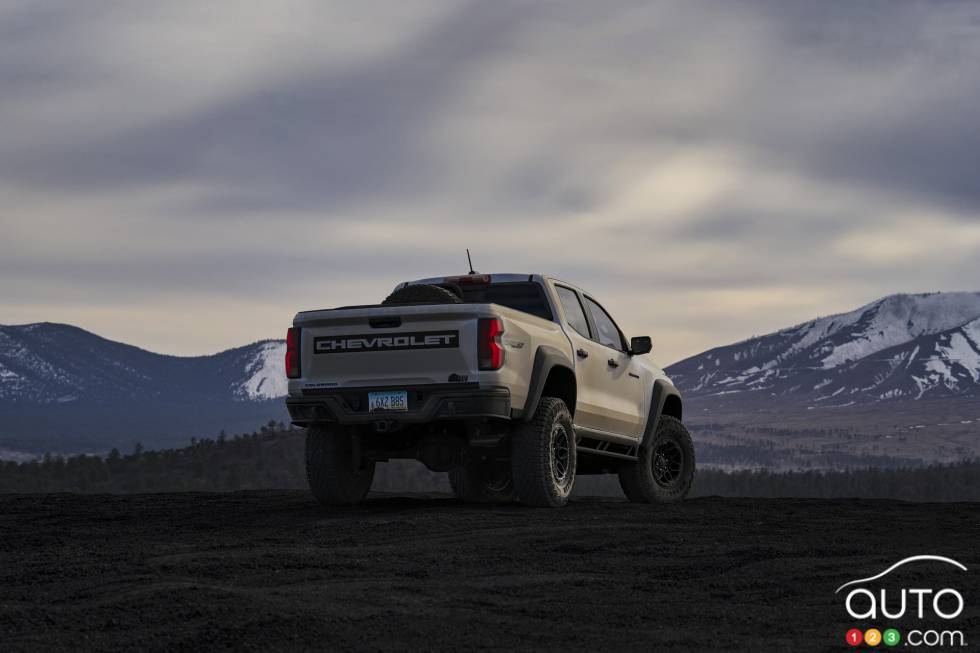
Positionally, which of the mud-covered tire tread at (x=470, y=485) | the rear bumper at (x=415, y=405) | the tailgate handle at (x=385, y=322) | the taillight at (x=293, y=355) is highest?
the tailgate handle at (x=385, y=322)

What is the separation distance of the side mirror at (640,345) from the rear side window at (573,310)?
2.88 feet

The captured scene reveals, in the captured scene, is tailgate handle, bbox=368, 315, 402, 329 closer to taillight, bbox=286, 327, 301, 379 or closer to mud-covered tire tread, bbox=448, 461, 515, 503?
taillight, bbox=286, 327, 301, 379

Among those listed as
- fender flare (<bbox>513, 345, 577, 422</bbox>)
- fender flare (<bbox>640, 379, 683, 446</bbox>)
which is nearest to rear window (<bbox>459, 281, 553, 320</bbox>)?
fender flare (<bbox>513, 345, 577, 422</bbox>)

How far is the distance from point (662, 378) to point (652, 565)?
26.0 ft

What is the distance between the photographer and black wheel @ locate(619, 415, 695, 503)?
16.9m

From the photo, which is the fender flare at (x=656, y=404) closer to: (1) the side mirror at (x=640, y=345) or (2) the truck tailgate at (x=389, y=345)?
(1) the side mirror at (x=640, y=345)

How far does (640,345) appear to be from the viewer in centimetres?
1642

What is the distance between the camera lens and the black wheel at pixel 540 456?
13781 mm

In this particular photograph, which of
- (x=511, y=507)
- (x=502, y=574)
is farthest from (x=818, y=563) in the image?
(x=511, y=507)

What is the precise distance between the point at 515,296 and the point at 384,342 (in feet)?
7.34

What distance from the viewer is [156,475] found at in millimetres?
96000

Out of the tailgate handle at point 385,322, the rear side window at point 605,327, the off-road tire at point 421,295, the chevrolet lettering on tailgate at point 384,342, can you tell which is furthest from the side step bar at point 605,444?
the tailgate handle at point 385,322

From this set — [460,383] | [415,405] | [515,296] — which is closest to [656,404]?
[515,296]

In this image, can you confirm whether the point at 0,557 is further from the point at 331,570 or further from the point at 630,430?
the point at 630,430
